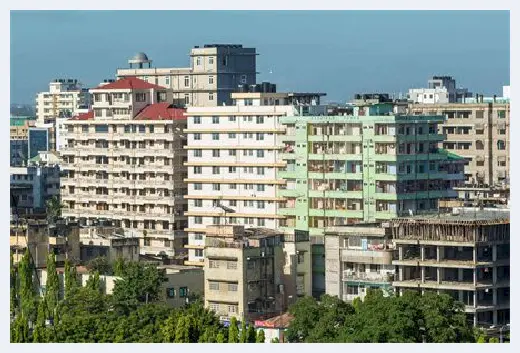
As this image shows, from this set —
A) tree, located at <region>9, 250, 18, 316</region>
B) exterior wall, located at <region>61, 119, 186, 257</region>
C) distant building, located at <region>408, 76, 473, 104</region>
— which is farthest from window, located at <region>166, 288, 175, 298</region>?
distant building, located at <region>408, 76, 473, 104</region>

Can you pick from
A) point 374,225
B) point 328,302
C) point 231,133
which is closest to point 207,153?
point 231,133

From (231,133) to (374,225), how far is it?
1516 cm

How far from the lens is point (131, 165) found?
91.1 meters

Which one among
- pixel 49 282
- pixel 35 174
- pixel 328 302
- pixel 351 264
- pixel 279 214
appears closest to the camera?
pixel 328 302

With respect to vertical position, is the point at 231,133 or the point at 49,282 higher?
the point at 231,133

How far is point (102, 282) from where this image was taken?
7188 cm

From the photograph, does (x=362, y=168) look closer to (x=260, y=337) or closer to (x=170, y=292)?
(x=170, y=292)

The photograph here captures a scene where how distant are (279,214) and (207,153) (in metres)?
5.20

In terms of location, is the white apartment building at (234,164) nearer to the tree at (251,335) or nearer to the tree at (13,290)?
the tree at (13,290)

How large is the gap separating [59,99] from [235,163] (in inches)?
3002

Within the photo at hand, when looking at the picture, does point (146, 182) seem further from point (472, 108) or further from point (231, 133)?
point (472, 108)

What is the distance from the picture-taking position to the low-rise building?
65625 mm

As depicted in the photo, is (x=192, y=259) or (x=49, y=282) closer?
(x=49, y=282)

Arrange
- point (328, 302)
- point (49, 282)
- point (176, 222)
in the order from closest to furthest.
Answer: point (328, 302) → point (49, 282) → point (176, 222)
